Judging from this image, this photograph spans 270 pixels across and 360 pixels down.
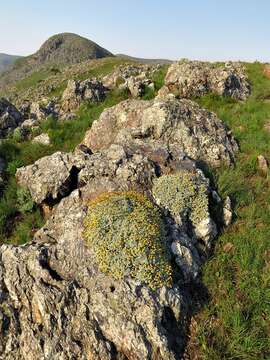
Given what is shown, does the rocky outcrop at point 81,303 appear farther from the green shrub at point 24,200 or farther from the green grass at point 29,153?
the green shrub at point 24,200

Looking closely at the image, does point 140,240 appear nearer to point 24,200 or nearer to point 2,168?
point 24,200

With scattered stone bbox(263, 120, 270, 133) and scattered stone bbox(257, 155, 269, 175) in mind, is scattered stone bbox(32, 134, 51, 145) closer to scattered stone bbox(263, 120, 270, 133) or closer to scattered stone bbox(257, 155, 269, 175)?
scattered stone bbox(257, 155, 269, 175)

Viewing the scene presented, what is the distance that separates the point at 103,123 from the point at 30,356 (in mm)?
10050

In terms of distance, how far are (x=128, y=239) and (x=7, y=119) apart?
38.7 feet

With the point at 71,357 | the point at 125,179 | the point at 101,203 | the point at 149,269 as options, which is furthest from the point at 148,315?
the point at 125,179

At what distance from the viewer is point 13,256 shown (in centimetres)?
806

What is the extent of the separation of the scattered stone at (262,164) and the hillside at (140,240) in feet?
0.17

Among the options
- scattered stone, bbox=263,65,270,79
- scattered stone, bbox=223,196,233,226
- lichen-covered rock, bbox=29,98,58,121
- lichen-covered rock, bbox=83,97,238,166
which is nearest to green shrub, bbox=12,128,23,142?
lichen-covered rock, bbox=29,98,58,121

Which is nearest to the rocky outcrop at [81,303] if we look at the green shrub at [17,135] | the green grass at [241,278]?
the green grass at [241,278]

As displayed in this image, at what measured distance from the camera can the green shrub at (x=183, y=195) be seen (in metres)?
9.87

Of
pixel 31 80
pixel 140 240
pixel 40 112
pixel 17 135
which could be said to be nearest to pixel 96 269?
pixel 140 240

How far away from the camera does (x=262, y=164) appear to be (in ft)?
42.9

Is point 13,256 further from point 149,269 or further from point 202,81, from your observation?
point 202,81

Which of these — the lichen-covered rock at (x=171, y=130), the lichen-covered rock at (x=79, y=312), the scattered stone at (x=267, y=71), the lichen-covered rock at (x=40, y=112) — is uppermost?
the scattered stone at (x=267, y=71)
